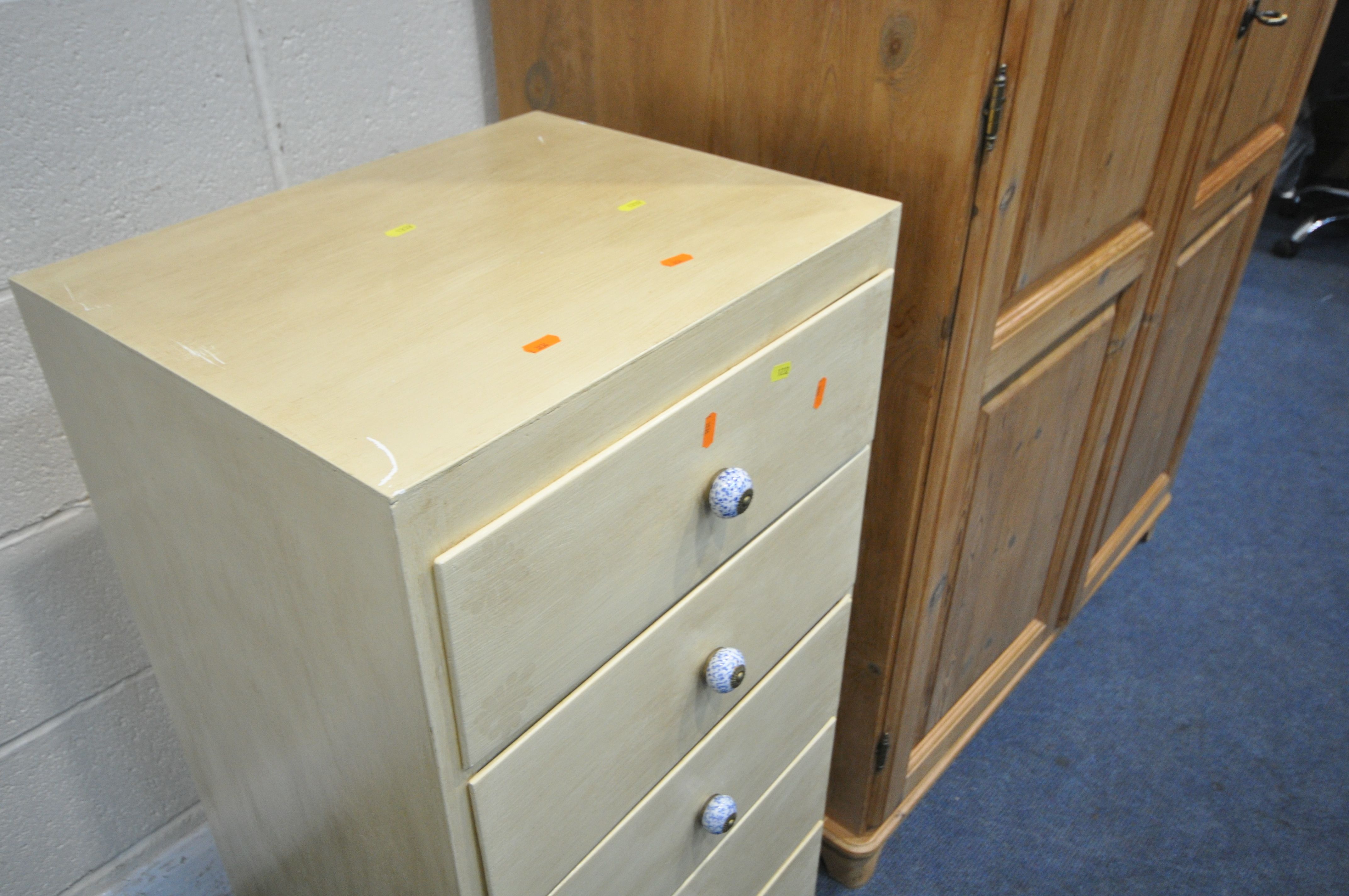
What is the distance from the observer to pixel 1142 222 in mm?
1222

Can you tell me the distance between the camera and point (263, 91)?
3.16 ft

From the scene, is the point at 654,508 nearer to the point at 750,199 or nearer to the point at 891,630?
the point at 750,199

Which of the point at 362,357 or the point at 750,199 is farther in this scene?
the point at 750,199

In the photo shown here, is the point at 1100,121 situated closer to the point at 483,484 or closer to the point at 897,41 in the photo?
the point at 897,41

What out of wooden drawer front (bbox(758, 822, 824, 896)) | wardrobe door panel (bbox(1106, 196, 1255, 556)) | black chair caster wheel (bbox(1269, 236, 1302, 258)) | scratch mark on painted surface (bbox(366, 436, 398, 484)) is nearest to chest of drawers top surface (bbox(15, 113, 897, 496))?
scratch mark on painted surface (bbox(366, 436, 398, 484))

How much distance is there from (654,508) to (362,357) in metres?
0.20

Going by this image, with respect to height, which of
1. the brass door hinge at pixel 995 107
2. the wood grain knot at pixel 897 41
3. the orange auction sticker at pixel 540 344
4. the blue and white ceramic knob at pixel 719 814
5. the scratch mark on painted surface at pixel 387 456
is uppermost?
the wood grain knot at pixel 897 41

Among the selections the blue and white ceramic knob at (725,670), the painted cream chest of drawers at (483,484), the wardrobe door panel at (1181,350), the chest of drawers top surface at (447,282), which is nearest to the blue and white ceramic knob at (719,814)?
the painted cream chest of drawers at (483,484)

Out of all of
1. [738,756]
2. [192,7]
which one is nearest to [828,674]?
[738,756]

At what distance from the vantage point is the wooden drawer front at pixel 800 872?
109cm

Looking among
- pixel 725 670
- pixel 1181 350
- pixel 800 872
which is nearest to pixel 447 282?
pixel 725 670

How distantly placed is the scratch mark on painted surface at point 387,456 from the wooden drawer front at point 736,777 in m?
0.30

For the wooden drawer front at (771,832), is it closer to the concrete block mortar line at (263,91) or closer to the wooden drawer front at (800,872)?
the wooden drawer front at (800,872)

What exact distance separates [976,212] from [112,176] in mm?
759
